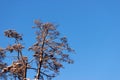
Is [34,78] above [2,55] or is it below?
below

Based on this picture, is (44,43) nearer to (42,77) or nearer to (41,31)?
(41,31)

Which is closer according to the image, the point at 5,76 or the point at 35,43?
the point at 35,43

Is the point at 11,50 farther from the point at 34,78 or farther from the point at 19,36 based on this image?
the point at 34,78

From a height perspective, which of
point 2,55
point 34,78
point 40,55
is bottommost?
point 34,78

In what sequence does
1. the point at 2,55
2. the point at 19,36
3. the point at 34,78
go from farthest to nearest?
the point at 2,55, the point at 19,36, the point at 34,78

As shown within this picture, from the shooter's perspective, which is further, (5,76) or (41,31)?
(5,76)

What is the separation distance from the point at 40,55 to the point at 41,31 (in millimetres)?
2850

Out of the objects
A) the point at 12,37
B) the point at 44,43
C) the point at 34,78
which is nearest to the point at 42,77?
the point at 34,78

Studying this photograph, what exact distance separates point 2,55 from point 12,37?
363 cm

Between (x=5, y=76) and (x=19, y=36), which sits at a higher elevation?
(x=19, y=36)

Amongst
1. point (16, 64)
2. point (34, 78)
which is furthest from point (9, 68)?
point (34, 78)

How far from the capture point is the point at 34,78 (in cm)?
3653

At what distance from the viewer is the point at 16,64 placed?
3750cm

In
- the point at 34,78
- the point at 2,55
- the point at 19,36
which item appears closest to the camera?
the point at 34,78
